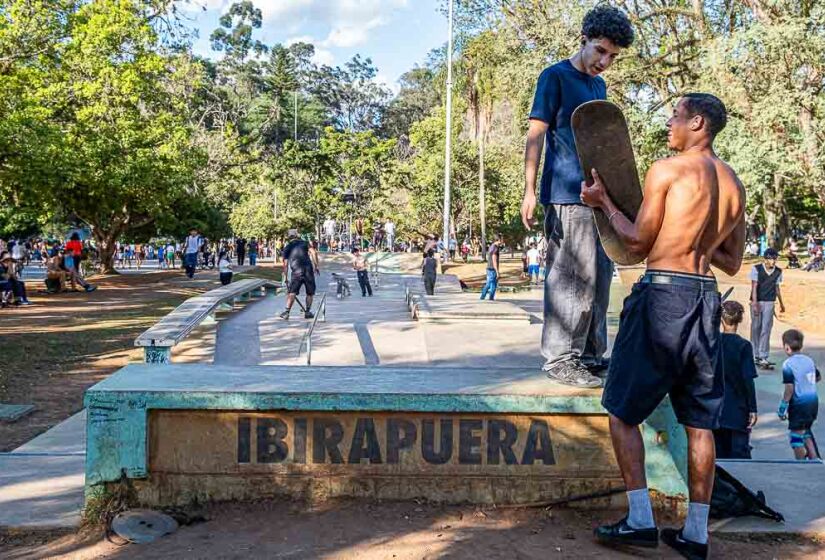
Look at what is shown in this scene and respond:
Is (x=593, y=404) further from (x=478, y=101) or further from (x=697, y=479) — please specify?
(x=478, y=101)

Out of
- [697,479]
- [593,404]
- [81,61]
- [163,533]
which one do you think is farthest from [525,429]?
[81,61]

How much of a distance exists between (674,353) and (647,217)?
1.91ft

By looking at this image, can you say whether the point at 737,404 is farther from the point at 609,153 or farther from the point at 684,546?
the point at 609,153

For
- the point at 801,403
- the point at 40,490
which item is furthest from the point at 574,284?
the point at 801,403

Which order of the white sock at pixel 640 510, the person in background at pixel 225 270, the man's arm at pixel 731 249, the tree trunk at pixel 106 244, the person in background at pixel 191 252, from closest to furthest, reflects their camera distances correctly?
the white sock at pixel 640 510
the man's arm at pixel 731 249
the person in background at pixel 225 270
the person in background at pixel 191 252
the tree trunk at pixel 106 244

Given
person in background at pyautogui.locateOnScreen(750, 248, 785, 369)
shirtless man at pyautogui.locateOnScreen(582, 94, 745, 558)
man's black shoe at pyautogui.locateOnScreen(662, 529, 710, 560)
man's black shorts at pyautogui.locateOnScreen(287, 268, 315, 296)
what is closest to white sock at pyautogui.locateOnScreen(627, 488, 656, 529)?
shirtless man at pyautogui.locateOnScreen(582, 94, 745, 558)

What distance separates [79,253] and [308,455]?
2342cm

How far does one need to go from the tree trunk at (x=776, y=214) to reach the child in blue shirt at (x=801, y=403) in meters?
28.3

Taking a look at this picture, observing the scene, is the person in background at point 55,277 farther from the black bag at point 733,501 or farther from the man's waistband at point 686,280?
the man's waistband at point 686,280

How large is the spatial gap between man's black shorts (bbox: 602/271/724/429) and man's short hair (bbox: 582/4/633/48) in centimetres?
145

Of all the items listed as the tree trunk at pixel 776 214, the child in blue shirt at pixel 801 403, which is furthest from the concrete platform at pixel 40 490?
the tree trunk at pixel 776 214

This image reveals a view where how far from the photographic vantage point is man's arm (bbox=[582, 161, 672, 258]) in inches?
136

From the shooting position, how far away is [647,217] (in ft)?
11.5

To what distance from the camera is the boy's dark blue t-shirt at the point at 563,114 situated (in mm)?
4391
